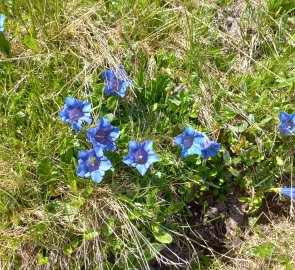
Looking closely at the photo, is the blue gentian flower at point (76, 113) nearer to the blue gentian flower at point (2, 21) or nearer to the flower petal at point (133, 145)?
the flower petal at point (133, 145)

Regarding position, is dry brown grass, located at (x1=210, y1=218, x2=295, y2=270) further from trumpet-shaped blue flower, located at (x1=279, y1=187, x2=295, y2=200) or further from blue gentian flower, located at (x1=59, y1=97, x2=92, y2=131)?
blue gentian flower, located at (x1=59, y1=97, x2=92, y2=131)

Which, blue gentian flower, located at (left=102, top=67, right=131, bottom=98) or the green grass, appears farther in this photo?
blue gentian flower, located at (left=102, top=67, right=131, bottom=98)

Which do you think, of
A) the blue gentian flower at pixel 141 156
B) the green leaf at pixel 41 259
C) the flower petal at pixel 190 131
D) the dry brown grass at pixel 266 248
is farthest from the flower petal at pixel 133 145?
the dry brown grass at pixel 266 248

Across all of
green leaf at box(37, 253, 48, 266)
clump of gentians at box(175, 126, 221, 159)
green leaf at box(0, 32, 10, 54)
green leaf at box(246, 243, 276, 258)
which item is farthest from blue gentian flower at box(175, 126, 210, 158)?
green leaf at box(0, 32, 10, 54)

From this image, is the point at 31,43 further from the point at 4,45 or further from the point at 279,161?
the point at 279,161

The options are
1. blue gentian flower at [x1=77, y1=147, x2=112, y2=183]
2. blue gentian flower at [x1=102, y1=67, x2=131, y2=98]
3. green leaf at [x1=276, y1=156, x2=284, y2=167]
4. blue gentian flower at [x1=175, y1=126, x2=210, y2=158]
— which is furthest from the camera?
green leaf at [x1=276, y1=156, x2=284, y2=167]
